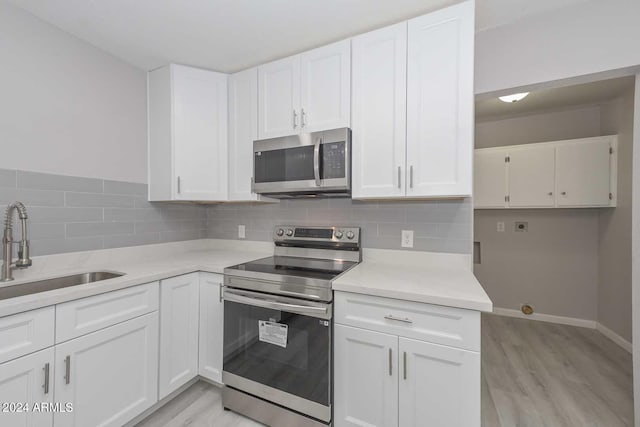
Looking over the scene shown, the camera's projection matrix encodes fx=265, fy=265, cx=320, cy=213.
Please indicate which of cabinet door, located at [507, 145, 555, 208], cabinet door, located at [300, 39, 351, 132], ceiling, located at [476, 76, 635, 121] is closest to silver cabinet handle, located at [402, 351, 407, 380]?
cabinet door, located at [300, 39, 351, 132]

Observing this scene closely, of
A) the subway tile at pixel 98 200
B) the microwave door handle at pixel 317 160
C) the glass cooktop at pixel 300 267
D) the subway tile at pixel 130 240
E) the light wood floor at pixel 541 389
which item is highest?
the microwave door handle at pixel 317 160

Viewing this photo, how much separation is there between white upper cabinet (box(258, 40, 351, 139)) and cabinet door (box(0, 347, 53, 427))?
1664 millimetres

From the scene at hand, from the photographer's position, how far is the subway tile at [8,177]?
1430 mm

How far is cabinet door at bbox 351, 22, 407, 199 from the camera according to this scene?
156 centimetres

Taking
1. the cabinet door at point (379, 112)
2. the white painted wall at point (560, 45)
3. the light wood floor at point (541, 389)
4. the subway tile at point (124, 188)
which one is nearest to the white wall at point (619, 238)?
the light wood floor at point (541, 389)

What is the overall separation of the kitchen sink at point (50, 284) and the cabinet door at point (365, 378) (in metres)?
1.40

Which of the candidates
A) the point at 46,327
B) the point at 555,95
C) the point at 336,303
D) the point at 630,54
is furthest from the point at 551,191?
the point at 46,327

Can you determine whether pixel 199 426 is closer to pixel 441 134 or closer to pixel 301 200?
pixel 301 200

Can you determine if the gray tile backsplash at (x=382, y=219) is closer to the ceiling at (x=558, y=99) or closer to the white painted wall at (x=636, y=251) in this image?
the white painted wall at (x=636, y=251)

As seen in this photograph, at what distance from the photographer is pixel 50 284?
1.49m

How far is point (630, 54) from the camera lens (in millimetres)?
1449

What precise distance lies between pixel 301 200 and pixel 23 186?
169cm

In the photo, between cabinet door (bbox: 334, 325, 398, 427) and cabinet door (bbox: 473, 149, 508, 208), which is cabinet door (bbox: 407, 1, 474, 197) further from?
cabinet door (bbox: 473, 149, 508, 208)

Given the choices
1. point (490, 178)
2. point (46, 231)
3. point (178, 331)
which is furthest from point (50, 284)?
point (490, 178)
